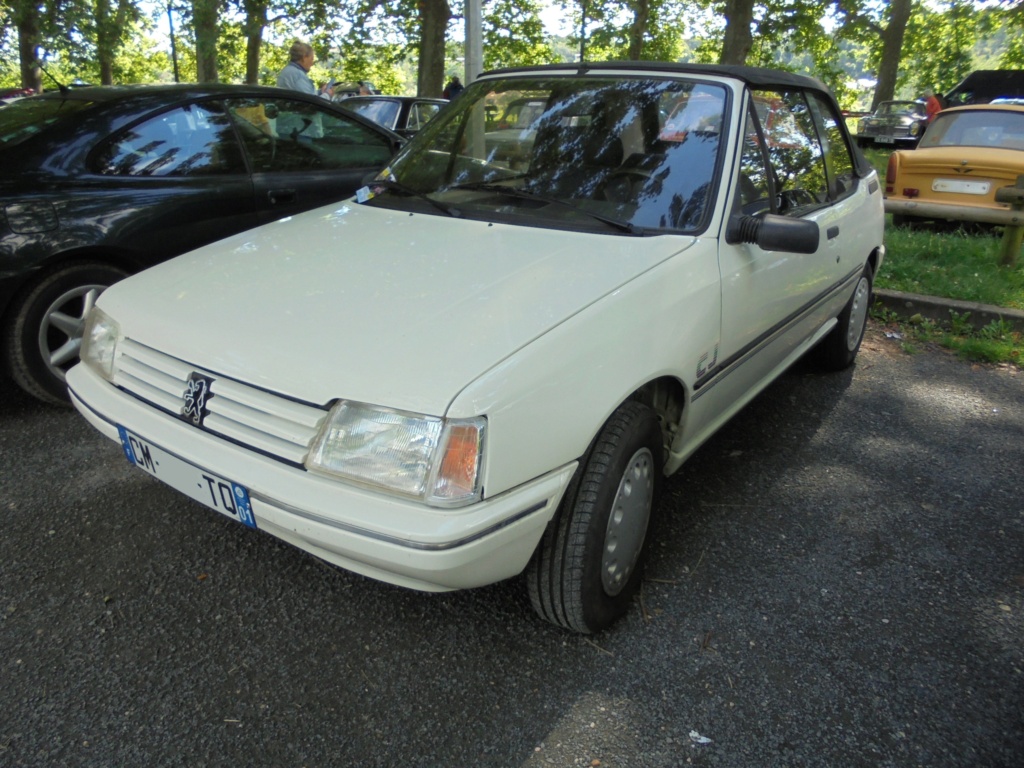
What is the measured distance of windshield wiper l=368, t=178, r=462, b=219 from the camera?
300cm

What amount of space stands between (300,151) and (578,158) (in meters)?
2.40

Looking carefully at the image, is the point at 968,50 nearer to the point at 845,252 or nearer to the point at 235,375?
the point at 845,252

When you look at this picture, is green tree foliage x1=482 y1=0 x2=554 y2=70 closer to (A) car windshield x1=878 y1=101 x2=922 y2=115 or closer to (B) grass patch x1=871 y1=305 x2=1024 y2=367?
(A) car windshield x1=878 y1=101 x2=922 y2=115

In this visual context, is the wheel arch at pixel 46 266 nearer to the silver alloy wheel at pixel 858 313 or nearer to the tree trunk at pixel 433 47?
the silver alloy wheel at pixel 858 313

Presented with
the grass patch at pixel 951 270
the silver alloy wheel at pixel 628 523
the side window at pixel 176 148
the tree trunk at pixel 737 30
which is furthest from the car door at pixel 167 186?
the tree trunk at pixel 737 30

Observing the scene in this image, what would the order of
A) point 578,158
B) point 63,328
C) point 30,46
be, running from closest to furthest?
point 578,158 < point 63,328 < point 30,46

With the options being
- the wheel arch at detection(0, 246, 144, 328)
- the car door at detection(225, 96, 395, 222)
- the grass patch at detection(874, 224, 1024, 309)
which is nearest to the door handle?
the car door at detection(225, 96, 395, 222)

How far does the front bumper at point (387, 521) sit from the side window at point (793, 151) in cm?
190

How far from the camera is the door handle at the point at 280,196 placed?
14.9 feet

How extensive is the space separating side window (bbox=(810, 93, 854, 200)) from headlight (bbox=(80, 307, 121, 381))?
10.5ft

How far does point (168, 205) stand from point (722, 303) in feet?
9.51

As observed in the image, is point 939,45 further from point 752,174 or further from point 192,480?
point 192,480

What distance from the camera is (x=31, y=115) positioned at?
417 centimetres

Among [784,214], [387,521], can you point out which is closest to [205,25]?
[784,214]
